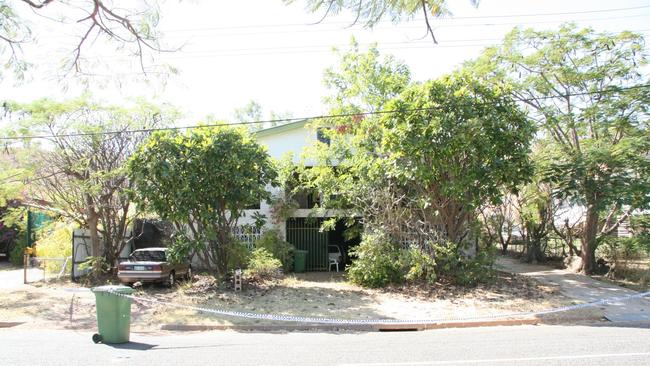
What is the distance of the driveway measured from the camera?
11.3 meters

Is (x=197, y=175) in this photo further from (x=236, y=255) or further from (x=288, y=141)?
(x=288, y=141)

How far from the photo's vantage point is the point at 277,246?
56.9ft

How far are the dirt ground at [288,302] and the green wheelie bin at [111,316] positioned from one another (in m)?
2.07

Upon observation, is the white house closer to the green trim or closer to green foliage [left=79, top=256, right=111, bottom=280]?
the green trim

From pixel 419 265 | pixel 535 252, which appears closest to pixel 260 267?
pixel 419 265

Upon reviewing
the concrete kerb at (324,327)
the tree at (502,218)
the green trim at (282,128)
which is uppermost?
the green trim at (282,128)

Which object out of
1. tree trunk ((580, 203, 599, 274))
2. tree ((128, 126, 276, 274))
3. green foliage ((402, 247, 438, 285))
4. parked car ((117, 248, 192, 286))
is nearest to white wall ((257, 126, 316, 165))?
tree ((128, 126, 276, 274))

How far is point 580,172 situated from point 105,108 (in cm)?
1452

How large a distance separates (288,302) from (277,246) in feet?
16.1

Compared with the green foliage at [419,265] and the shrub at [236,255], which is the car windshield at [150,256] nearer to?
the shrub at [236,255]

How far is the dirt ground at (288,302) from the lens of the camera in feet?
36.4

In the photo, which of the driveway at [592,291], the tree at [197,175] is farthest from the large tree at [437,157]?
the tree at [197,175]

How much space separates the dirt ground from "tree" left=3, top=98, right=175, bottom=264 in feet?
7.50

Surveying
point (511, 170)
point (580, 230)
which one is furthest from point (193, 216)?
point (580, 230)
